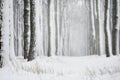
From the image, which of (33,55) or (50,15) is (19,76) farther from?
(50,15)

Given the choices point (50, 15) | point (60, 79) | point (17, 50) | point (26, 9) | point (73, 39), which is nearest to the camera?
point (60, 79)

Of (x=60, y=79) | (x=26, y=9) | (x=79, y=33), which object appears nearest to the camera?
(x=60, y=79)

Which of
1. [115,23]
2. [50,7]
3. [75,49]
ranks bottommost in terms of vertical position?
[75,49]

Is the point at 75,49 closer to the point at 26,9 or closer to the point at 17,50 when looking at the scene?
the point at 17,50

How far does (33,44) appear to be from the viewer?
11492mm

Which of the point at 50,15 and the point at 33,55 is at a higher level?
the point at 50,15

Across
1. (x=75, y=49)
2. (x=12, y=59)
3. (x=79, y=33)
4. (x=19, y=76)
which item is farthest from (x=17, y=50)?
(x=75, y=49)

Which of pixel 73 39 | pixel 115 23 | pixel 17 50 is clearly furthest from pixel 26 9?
pixel 73 39

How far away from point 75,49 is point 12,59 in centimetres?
5605

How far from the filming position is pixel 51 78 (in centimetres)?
549

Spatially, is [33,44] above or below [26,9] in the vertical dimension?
below

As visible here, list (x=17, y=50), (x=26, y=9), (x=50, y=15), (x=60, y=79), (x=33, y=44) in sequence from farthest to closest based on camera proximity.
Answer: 1. (x=17, y=50)
2. (x=50, y=15)
3. (x=26, y=9)
4. (x=33, y=44)
5. (x=60, y=79)

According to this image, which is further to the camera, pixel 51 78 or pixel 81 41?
pixel 81 41

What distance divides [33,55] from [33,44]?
0.63m
